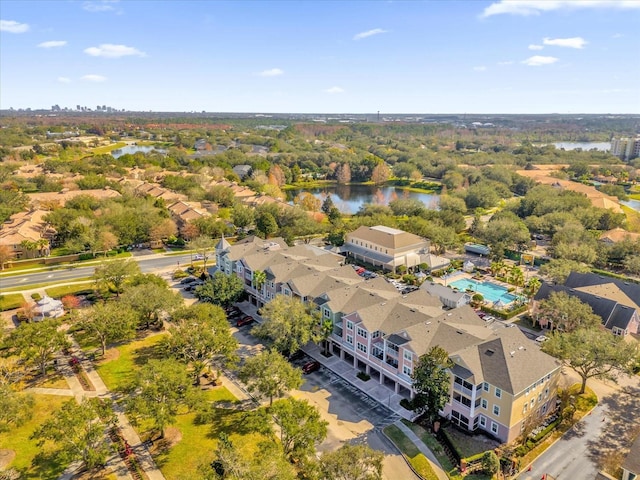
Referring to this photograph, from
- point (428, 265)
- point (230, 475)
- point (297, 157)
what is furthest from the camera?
point (297, 157)

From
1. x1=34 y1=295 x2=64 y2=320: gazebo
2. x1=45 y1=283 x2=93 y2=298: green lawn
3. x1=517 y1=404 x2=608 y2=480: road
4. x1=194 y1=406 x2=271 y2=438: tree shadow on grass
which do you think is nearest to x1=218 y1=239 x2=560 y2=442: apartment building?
x1=517 y1=404 x2=608 y2=480: road

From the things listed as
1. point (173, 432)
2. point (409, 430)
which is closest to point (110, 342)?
point (173, 432)

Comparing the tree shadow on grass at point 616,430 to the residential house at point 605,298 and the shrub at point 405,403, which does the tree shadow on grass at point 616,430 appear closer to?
the residential house at point 605,298

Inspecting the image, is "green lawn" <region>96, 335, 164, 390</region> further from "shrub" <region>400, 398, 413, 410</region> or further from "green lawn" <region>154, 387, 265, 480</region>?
"shrub" <region>400, 398, 413, 410</region>

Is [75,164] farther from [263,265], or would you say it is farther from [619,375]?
[619,375]

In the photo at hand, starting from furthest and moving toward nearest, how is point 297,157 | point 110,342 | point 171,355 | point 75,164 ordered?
point 297,157, point 75,164, point 110,342, point 171,355

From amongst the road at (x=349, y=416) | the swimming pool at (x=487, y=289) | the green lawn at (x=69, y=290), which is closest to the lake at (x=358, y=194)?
the swimming pool at (x=487, y=289)
